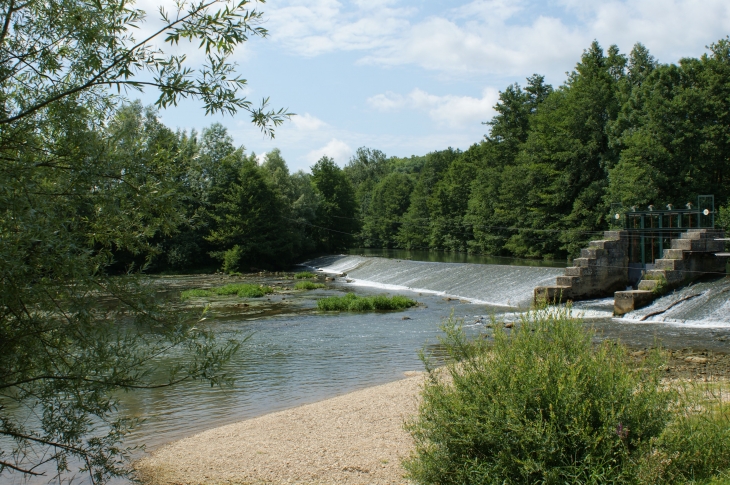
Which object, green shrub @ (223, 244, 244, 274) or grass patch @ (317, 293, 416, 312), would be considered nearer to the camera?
grass patch @ (317, 293, 416, 312)

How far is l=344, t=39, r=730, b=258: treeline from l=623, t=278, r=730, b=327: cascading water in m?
15.0

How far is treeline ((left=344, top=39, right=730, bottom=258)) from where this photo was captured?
32.6 metres

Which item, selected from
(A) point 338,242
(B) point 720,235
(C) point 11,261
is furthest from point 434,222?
(C) point 11,261

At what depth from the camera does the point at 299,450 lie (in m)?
8.04

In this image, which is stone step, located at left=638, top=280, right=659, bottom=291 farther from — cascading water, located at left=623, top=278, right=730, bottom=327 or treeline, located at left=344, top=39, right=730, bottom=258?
treeline, located at left=344, top=39, right=730, bottom=258

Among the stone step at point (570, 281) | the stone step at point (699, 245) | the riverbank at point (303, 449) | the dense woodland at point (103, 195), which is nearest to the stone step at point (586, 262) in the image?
the stone step at point (570, 281)

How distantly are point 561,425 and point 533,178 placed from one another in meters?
45.1

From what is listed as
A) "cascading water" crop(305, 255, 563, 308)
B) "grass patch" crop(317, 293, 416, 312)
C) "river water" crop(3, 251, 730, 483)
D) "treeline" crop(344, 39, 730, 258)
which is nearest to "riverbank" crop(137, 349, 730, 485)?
"river water" crop(3, 251, 730, 483)

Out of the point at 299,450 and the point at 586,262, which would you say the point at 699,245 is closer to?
the point at 586,262

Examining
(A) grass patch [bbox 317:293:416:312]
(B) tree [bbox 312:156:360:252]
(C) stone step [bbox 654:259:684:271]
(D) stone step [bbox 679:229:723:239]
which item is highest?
(B) tree [bbox 312:156:360:252]

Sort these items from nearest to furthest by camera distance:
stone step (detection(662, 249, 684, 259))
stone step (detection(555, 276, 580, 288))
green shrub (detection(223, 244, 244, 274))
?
stone step (detection(662, 249, 684, 259)), stone step (detection(555, 276, 580, 288)), green shrub (detection(223, 244, 244, 274))

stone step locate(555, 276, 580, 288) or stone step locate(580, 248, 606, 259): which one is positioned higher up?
stone step locate(580, 248, 606, 259)

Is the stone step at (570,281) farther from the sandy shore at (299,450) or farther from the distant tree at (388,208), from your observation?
the distant tree at (388,208)

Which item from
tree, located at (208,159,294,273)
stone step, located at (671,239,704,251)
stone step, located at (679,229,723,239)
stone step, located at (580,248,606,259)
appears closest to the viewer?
stone step, located at (671,239,704,251)
